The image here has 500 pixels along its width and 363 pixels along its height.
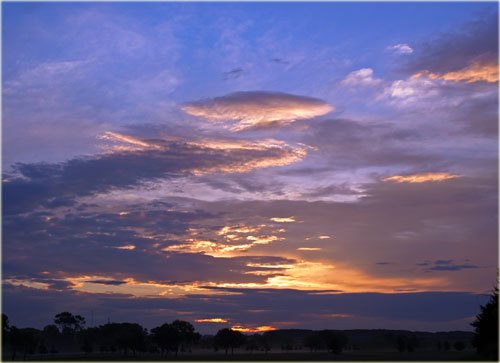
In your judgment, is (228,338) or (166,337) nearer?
(166,337)

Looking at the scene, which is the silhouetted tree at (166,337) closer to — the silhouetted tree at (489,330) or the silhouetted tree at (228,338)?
the silhouetted tree at (228,338)

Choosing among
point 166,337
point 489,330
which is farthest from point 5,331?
point 489,330

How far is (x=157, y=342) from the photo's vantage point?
190 metres

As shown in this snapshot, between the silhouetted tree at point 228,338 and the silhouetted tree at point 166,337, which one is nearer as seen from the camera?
the silhouetted tree at point 166,337

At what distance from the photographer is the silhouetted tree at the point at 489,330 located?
244 feet

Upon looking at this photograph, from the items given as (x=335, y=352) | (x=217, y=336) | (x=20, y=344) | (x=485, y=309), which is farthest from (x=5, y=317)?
(x=485, y=309)

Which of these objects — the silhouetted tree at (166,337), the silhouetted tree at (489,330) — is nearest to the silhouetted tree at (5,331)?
the silhouetted tree at (166,337)

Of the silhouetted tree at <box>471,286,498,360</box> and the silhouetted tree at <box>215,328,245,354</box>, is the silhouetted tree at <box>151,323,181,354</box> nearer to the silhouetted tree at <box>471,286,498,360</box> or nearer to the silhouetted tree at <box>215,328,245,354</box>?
the silhouetted tree at <box>215,328,245,354</box>

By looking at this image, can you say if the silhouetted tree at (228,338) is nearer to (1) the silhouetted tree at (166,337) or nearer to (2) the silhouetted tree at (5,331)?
(1) the silhouetted tree at (166,337)

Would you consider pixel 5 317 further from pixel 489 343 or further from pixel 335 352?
pixel 489 343

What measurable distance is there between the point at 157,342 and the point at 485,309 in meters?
121

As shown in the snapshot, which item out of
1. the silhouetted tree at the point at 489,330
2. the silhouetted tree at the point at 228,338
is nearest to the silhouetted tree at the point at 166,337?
the silhouetted tree at the point at 228,338

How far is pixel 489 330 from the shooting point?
263 ft

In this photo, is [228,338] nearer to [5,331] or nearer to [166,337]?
[166,337]
